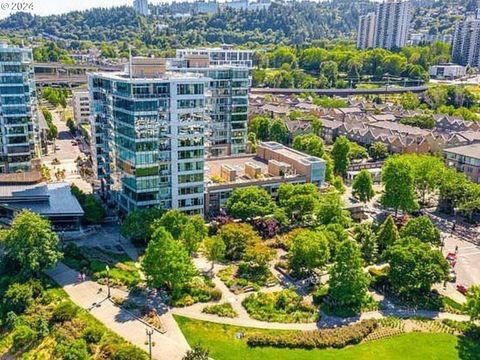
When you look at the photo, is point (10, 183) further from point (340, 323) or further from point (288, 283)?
point (340, 323)

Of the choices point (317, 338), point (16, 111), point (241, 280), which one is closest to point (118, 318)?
point (241, 280)

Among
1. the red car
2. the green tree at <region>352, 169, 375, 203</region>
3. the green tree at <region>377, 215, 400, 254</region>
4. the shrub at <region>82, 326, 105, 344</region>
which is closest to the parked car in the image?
the red car

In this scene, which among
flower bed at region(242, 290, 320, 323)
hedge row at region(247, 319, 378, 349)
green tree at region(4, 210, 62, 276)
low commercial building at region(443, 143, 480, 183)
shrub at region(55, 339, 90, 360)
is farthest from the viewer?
→ low commercial building at region(443, 143, 480, 183)

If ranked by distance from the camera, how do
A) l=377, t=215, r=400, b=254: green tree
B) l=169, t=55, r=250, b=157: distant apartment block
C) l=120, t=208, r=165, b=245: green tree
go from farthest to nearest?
l=169, t=55, r=250, b=157: distant apartment block → l=377, t=215, r=400, b=254: green tree → l=120, t=208, r=165, b=245: green tree

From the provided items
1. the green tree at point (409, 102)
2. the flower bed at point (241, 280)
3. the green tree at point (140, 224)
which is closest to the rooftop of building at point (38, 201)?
the green tree at point (140, 224)

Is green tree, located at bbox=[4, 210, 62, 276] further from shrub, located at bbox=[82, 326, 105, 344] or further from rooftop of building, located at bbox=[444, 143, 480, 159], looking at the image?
rooftop of building, located at bbox=[444, 143, 480, 159]
